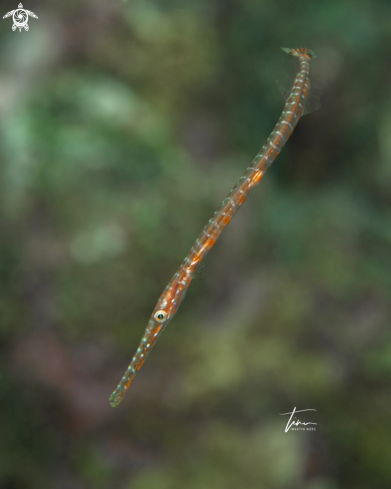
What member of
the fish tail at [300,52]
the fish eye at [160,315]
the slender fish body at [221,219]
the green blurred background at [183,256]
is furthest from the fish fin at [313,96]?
the green blurred background at [183,256]

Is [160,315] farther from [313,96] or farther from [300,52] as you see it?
[300,52]

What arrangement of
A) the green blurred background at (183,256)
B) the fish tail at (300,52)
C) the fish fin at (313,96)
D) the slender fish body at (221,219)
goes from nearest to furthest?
the slender fish body at (221,219) → the fish fin at (313,96) → the fish tail at (300,52) → the green blurred background at (183,256)

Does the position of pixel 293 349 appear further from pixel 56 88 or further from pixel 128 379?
pixel 56 88

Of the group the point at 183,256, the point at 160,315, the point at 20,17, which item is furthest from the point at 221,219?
the point at 20,17

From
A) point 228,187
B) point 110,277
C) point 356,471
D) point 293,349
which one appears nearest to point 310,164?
point 228,187

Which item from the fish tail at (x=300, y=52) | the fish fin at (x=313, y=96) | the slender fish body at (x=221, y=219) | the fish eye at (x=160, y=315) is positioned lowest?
the fish eye at (x=160, y=315)

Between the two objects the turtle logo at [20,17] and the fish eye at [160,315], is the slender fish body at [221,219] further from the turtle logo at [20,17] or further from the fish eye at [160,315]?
the turtle logo at [20,17]

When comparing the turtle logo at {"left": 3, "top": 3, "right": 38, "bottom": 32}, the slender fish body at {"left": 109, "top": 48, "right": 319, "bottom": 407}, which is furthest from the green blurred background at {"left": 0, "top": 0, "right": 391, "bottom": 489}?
the slender fish body at {"left": 109, "top": 48, "right": 319, "bottom": 407}

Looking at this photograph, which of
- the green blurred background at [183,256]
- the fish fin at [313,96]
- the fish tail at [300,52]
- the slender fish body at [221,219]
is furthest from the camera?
the green blurred background at [183,256]
